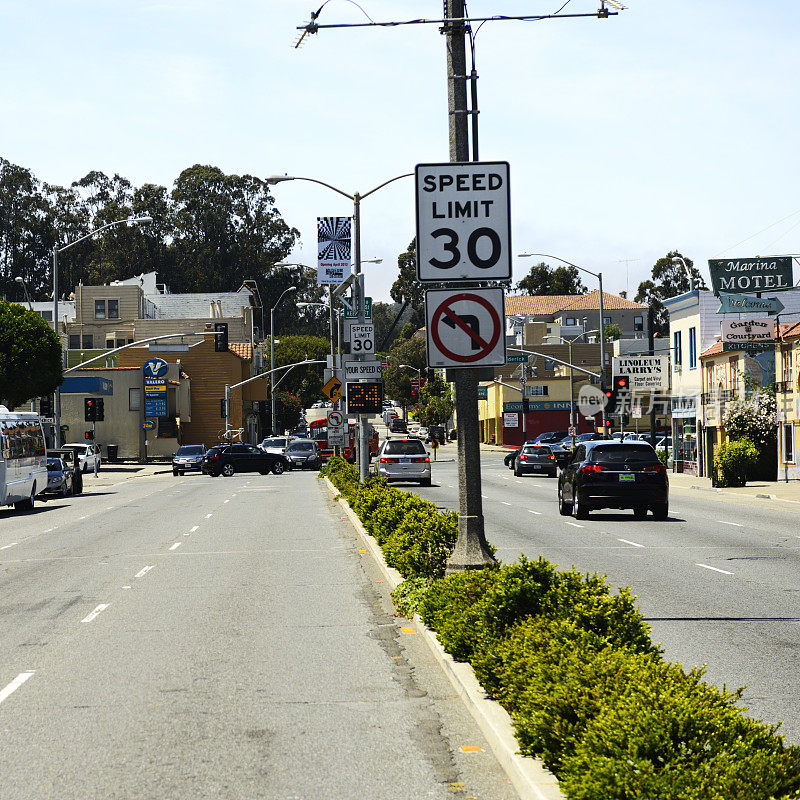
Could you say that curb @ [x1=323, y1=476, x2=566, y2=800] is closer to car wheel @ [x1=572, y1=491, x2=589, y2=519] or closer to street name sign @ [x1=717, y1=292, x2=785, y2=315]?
car wheel @ [x1=572, y1=491, x2=589, y2=519]

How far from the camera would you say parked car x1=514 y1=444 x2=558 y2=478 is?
54.6 meters

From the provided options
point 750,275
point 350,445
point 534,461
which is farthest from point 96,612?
point 350,445

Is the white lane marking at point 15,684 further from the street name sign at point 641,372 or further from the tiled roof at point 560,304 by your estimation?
the tiled roof at point 560,304

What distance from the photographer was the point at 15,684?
9.09 meters

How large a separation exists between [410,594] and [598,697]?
22.4 feet

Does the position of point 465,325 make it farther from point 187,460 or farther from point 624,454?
point 187,460

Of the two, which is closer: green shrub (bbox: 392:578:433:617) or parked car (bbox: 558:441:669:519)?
green shrub (bbox: 392:578:433:617)

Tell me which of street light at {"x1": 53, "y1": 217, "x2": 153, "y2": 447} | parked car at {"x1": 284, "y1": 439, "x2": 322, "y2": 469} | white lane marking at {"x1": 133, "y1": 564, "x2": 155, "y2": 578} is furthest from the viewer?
parked car at {"x1": 284, "y1": 439, "x2": 322, "y2": 469}

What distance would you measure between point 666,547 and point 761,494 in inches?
709

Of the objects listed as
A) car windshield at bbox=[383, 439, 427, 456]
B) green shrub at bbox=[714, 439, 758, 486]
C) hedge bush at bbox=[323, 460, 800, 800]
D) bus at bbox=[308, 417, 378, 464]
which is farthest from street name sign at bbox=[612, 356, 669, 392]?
hedge bush at bbox=[323, 460, 800, 800]

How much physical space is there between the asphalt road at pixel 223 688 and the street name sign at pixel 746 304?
32.8 meters

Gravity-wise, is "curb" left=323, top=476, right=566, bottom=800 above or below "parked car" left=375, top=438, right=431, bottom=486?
below

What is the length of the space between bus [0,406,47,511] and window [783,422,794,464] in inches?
1088

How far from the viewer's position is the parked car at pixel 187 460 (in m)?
→ 62.5
